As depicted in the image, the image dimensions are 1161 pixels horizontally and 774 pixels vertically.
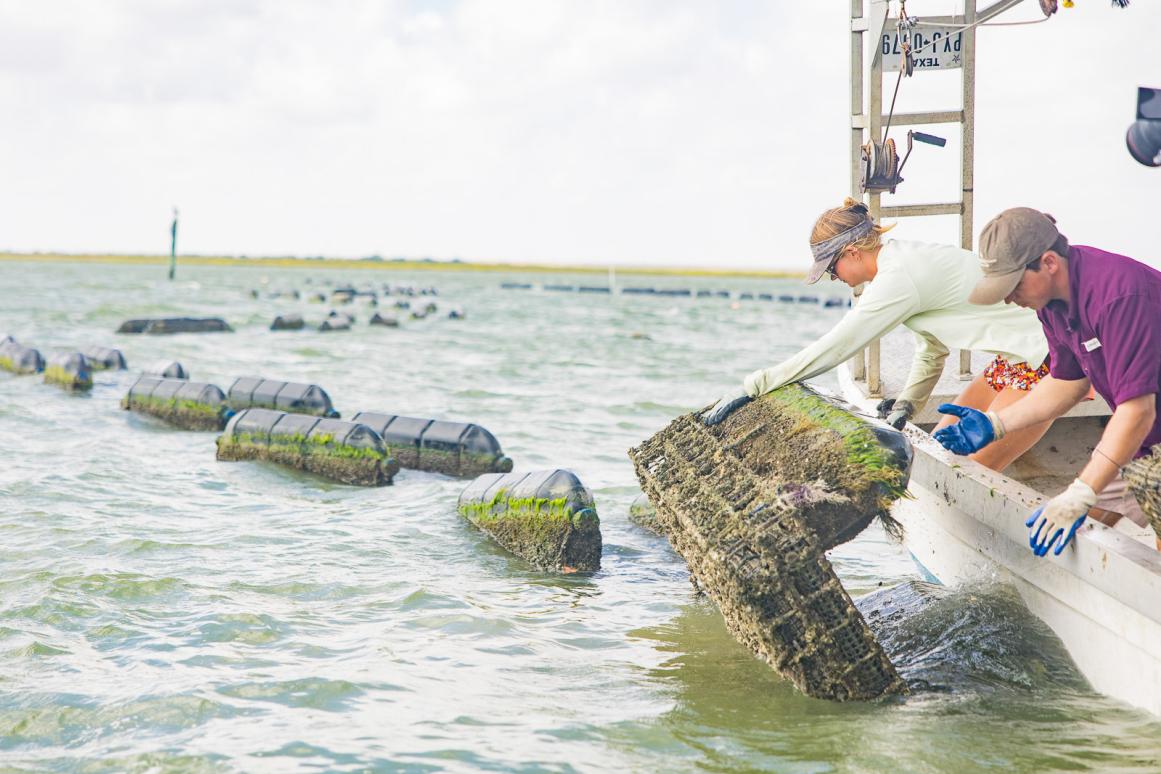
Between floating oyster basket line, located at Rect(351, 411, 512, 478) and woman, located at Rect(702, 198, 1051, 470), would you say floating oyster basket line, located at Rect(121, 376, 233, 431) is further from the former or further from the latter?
woman, located at Rect(702, 198, 1051, 470)

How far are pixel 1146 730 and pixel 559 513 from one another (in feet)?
14.7

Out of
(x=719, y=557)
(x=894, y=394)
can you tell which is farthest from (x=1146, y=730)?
(x=894, y=394)

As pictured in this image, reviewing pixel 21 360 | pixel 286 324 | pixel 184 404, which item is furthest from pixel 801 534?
pixel 286 324

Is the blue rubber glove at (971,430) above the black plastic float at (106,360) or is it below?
above

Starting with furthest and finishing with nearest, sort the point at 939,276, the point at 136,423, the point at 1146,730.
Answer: the point at 136,423 < the point at 939,276 < the point at 1146,730

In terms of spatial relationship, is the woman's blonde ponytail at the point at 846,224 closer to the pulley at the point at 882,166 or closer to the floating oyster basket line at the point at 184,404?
the pulley at the point at 882,166

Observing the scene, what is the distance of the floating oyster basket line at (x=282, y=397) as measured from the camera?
14.0m

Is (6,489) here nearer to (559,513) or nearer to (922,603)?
(559,513)

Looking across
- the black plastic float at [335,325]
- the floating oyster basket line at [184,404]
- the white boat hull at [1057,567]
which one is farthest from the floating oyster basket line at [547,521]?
the black plastic float at [335,325]

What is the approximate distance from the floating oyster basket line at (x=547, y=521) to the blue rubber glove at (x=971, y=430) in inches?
121

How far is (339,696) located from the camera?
5.21 meters

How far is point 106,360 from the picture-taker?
2212 cm

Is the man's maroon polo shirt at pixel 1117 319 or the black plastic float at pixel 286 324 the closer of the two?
the man's maroon polo shirt at pixel 1117 319

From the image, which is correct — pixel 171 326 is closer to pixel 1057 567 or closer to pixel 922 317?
pixel 922 317
